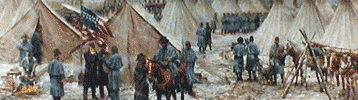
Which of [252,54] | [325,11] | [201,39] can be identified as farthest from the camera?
[201,39]

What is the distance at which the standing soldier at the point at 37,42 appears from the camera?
8.65 metres

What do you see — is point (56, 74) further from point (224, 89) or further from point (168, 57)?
point (224, 89)

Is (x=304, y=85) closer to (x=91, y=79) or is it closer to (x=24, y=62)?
(x=91, y=79)

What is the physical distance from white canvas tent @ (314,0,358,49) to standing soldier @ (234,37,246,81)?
3124 millimetres

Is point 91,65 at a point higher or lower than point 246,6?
lower

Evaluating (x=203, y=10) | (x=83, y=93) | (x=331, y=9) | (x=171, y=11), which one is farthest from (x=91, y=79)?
(x=203, y=10)

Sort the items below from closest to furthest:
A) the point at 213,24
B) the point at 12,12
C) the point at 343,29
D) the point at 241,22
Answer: the point at 12,12, the point at 343,29, the point at 213,24, the point at 241,22

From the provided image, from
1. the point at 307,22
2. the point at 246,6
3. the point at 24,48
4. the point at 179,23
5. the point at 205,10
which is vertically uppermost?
the point at 246,6

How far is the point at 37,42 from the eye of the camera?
28.9 feet

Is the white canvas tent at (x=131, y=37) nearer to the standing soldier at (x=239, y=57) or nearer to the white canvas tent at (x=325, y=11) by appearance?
the standing soldier at (x=239, y=57)

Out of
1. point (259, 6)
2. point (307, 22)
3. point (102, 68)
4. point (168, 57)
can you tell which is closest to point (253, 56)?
point (168, 57)

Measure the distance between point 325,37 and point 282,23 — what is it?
1.80 meters

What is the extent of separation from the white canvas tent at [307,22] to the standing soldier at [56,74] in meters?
7.60

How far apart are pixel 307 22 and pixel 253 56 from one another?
3.94 meters
